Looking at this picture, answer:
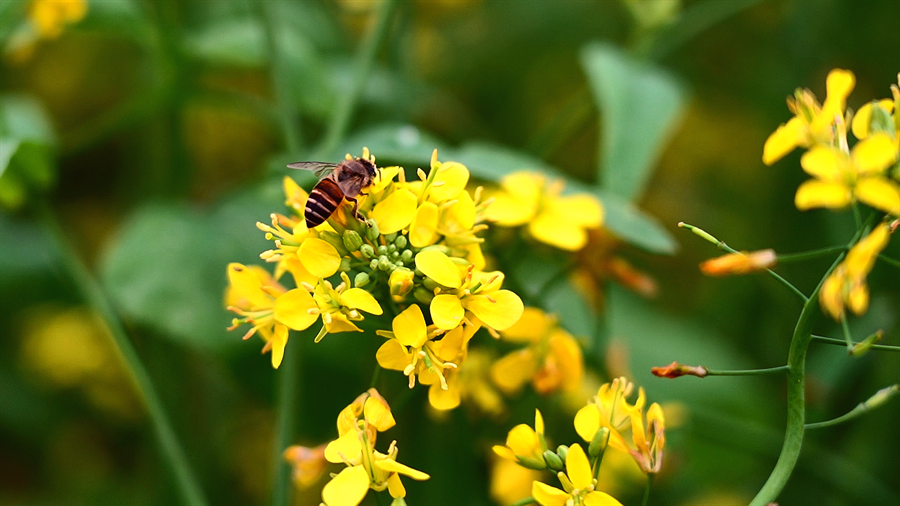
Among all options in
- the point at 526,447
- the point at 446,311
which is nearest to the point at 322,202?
the point at 446,311

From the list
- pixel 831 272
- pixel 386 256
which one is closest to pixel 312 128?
pixel 386 256

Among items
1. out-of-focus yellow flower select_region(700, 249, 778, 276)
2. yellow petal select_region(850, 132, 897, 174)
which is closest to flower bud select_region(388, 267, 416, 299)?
out-of-focus yellow flower select_region(700, 249, 778, 276)

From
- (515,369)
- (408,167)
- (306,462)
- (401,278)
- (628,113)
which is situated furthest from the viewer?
(628,113)

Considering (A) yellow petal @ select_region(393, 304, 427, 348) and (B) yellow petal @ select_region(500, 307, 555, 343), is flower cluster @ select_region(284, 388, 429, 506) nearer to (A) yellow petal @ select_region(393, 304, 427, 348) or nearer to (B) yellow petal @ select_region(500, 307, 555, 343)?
(A) yellow petal @ select_region(393, 304, 427, 348)

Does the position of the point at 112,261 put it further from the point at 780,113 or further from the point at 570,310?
the point at 780,113

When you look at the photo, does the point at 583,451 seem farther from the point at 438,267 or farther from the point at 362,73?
the point at 362,73

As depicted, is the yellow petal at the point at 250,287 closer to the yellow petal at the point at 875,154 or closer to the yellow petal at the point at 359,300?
the yellow petal at the point at 359,300

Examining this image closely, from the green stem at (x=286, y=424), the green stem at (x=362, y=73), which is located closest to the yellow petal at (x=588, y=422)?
the green stem at (x=286, y=424)

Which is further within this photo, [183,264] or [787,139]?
[183,264]
